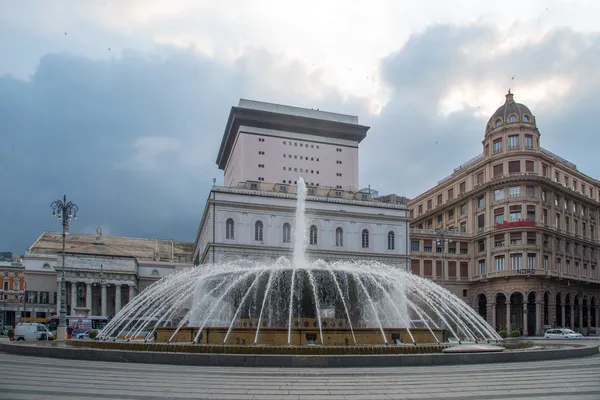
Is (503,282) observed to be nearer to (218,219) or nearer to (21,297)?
(218,219)

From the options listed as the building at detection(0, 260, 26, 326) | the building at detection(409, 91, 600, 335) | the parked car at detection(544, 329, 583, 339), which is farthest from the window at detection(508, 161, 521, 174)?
the building at detection(0, 260, 26, 326)

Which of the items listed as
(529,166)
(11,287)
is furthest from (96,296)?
(529,166)

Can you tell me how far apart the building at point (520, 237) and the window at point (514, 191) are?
Result: 0.10 meters

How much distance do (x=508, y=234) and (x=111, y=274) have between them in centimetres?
4738

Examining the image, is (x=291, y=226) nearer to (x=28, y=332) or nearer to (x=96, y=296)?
(x=28, y=332)

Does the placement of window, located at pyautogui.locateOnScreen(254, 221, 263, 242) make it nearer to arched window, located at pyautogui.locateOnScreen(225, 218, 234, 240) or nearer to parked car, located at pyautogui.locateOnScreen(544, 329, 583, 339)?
arched window, located at pyautogui.locateOnScreen(225, 218, 234, 240)

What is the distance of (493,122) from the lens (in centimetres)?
6412

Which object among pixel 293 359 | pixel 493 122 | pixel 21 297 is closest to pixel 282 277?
pixel 293 359

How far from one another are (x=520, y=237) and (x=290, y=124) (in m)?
32.5

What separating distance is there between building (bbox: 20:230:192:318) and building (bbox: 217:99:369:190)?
695 inches

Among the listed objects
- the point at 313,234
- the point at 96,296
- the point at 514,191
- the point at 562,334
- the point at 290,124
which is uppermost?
the point at 290,124

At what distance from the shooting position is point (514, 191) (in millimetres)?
60656

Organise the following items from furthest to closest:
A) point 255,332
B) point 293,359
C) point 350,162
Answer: point 350,162 < point 255,332 < point 293,359

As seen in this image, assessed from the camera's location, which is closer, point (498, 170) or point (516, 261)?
point (516, 261)
